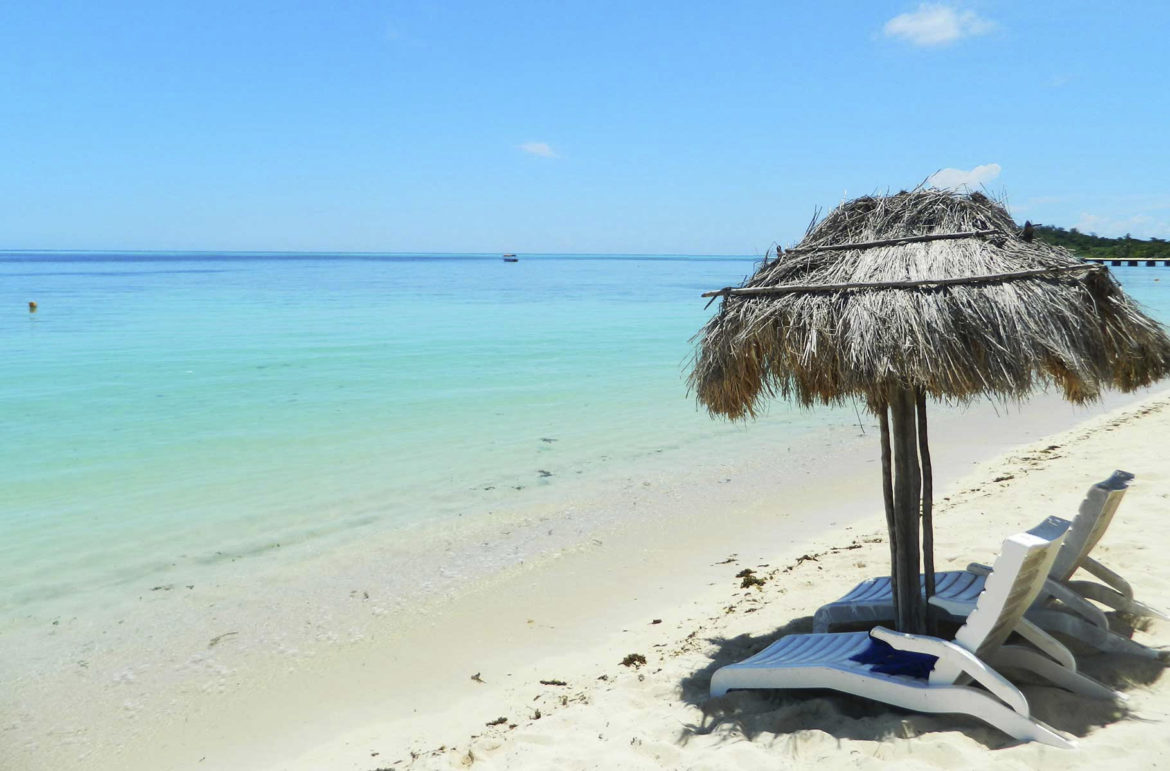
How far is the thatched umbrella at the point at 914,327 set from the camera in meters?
2.98

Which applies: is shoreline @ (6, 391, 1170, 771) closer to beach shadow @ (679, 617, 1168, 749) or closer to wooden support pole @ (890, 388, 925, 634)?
beach shadow @ (679, 617, 1168, 749)

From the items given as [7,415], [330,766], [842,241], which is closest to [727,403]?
[842,241]

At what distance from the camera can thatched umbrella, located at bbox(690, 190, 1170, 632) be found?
2.98 metres

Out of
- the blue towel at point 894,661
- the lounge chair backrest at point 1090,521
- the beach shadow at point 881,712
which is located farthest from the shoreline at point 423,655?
the lounge chair backrest at point 1090,521

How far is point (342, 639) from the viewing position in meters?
4.84

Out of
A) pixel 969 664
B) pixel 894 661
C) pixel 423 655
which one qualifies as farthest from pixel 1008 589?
pixel 423 655

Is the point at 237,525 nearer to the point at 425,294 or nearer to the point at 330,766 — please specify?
the point at 330,766

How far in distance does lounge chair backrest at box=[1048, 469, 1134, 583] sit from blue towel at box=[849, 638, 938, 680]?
0.83 m

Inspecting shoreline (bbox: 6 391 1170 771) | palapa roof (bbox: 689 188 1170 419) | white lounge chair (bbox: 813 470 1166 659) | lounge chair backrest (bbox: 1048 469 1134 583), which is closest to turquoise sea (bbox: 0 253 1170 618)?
shoreline (bbox: 6 391 1170 771)

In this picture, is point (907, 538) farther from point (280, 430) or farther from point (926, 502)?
point (280, 430)

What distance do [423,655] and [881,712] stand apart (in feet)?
8.29

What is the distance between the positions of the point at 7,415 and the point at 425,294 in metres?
31.9

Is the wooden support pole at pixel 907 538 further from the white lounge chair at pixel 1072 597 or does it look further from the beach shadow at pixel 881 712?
the beach shadow at pixel 881 712

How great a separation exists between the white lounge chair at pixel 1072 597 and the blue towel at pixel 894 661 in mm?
377
